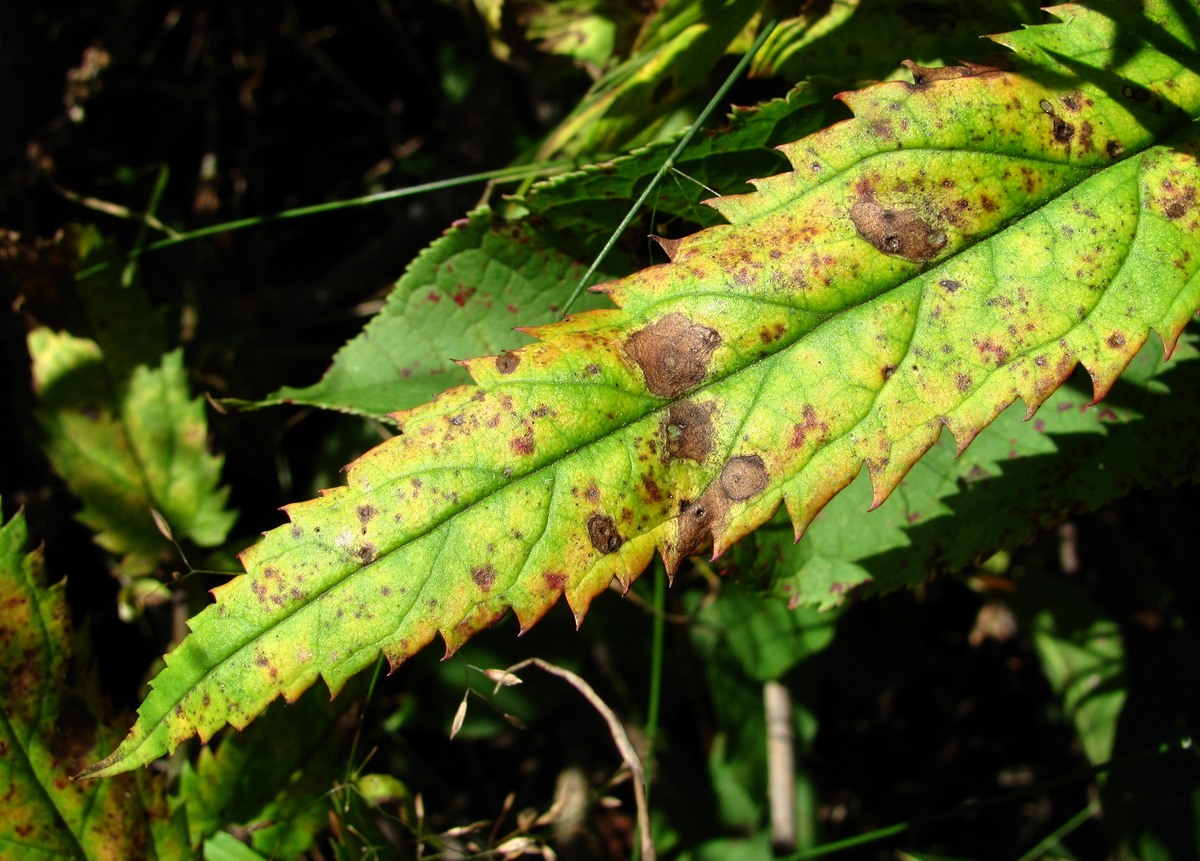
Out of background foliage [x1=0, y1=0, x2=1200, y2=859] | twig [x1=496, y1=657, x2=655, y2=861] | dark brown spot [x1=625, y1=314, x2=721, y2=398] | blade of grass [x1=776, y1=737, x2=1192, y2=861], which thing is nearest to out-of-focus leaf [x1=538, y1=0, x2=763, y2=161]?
background foliage [x1=0, y1=0, x2=1200, y2=859]

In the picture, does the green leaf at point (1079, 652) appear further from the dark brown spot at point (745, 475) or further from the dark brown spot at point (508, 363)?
the dark brown spot at point (508, 363)

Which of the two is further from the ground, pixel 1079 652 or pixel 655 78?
pixel 655 78

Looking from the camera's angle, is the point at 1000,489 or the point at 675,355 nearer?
the point at 675,355

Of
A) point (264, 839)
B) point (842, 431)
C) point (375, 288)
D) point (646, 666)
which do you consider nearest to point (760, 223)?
point (842, 431)

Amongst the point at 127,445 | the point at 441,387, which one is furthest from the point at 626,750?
the point at 127,445

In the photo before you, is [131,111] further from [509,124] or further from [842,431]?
[842,431]

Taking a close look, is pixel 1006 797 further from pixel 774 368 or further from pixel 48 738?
pixel 48 738
